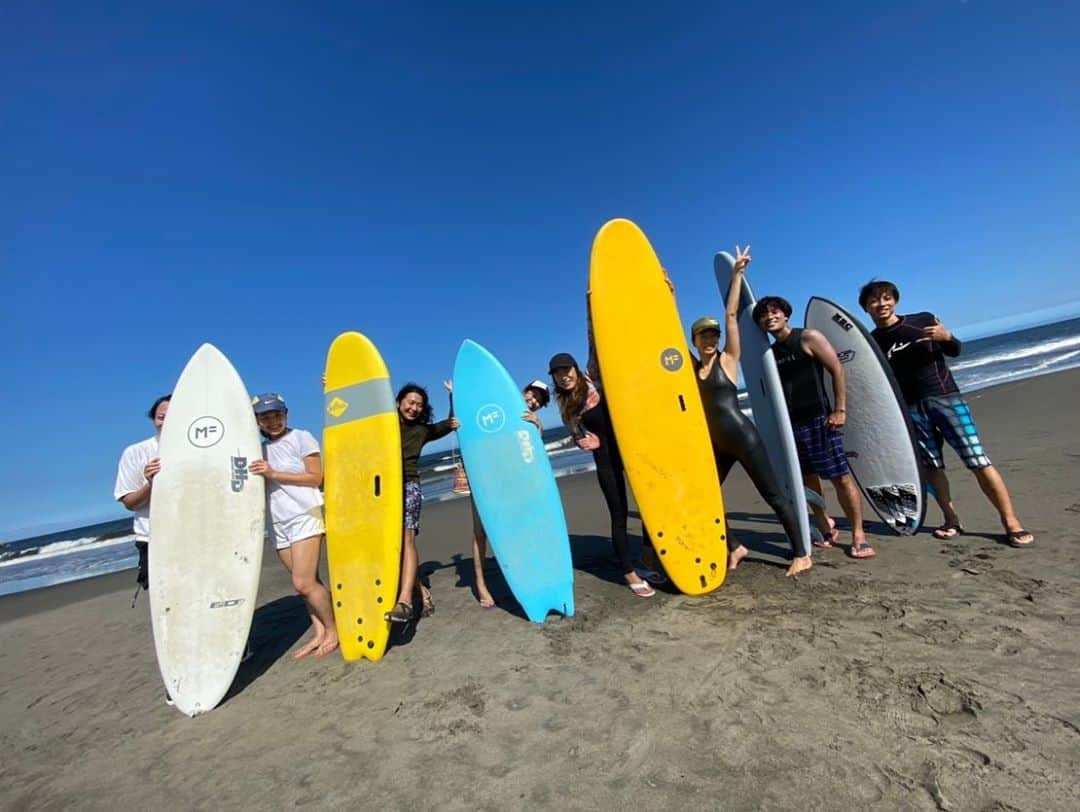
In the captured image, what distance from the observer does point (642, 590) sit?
3477 mm

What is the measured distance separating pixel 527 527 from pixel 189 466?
2276mm

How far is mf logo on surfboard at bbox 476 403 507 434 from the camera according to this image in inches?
150

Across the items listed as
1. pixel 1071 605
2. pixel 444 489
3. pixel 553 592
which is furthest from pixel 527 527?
pixel 444 489

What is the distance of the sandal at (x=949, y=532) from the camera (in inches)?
139

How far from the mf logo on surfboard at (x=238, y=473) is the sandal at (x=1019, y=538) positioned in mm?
4852

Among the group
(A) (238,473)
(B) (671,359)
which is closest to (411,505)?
(A) (238,473)

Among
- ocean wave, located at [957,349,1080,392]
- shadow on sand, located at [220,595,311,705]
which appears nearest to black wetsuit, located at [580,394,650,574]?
shadow on sand, located at [220,595,311,705]

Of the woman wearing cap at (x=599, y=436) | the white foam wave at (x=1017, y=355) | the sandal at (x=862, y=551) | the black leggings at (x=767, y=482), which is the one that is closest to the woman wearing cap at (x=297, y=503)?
the woman wearing cap at (x=599, y=436)

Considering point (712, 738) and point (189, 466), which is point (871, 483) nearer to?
point (712, 738)

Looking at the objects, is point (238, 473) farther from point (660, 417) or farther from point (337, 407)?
point (660, 417)

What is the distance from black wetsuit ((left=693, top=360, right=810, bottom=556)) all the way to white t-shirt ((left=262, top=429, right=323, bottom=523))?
271 centimetres

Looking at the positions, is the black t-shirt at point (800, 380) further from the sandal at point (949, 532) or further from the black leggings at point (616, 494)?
the black leggings at point (616, 494)

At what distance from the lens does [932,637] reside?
7.61ft

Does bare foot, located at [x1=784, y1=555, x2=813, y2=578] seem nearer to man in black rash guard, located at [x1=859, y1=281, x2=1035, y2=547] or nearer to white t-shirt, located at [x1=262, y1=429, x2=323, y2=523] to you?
man in black rash guard, located at [x1=859, y1=281, x2=1035, y2=547]
